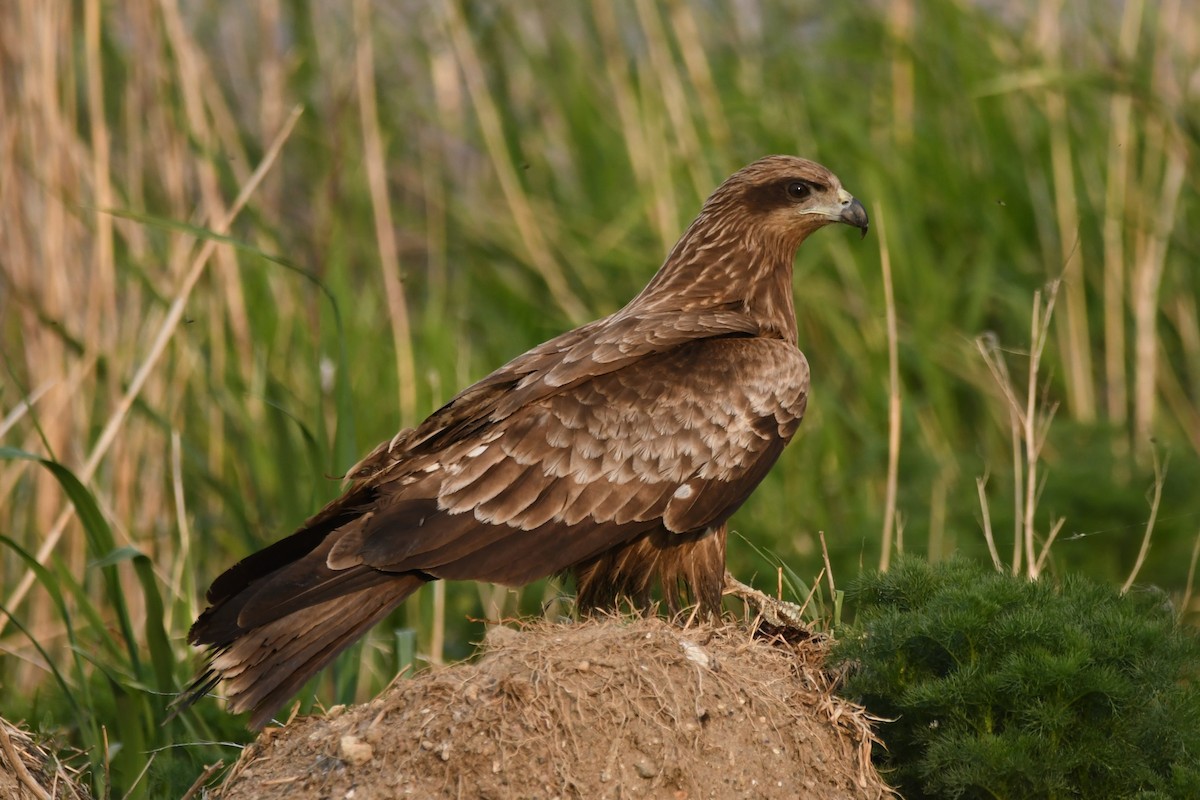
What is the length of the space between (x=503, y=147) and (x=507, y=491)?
404 centimetres

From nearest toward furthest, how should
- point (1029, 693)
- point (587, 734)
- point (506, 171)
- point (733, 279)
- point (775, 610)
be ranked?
point (587, 734) → point (1029, 693) → point (775, 610) → point (733, 279) → point (506, 171)

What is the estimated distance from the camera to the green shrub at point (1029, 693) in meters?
3.52

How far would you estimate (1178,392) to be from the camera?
754cm

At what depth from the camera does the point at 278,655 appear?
3.99 metres

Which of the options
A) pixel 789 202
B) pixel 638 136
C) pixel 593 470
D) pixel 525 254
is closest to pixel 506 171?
pixel 525 254

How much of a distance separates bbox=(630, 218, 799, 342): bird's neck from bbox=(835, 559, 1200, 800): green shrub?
1601mm

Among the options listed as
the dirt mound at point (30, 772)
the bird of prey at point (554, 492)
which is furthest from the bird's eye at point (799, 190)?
the dirt mound at point (30, 772)

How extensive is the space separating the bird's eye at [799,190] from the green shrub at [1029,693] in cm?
190

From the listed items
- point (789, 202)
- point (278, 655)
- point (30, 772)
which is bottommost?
point (30, 772)

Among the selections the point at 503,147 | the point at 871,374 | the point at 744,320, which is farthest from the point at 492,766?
the point at 503,147

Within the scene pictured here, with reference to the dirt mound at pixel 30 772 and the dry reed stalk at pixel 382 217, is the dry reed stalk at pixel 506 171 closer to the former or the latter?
the dry reed stalk at pixel 382 217

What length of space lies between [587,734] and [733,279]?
7.19 feet

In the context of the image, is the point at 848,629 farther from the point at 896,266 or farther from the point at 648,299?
the point at 896,266

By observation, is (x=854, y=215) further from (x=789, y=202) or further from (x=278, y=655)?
(x=278, y=655)
